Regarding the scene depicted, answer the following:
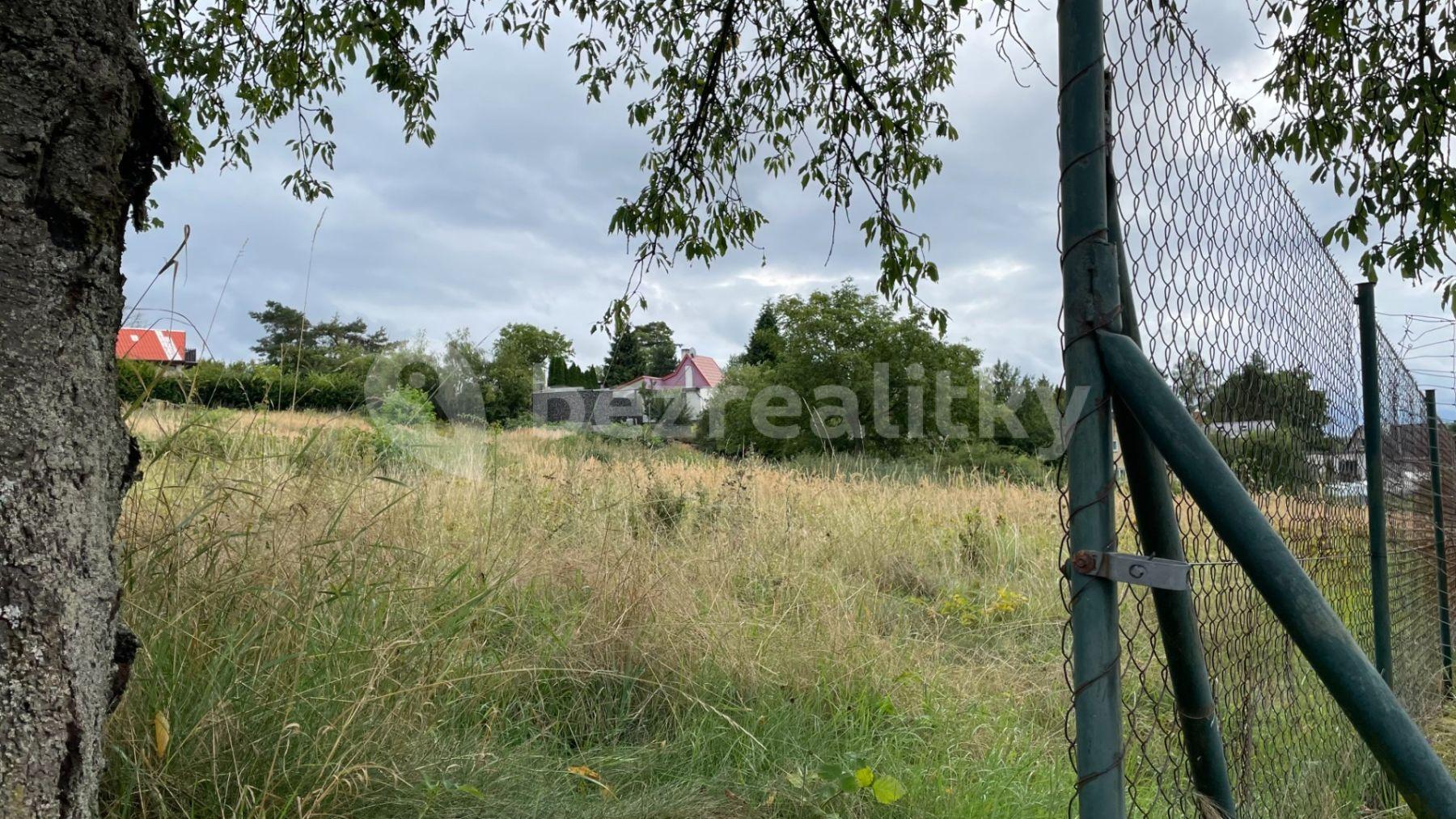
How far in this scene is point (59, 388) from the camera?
51.5 inches

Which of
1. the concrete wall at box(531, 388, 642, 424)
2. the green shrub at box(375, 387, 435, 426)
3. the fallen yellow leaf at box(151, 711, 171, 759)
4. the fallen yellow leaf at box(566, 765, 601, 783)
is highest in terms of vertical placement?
the concrete wall at box(531, 388, 642, 424)

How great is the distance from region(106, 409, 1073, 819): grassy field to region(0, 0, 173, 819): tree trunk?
633mm

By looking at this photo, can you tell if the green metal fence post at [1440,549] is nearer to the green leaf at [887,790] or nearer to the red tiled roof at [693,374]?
the green leaf at [887,790]

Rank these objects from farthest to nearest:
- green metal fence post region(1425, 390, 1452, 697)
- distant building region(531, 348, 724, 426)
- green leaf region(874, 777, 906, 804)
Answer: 1. distant building region(531, 348, 724, 426)
2. green metal fence post region(1425, 390, 1452, 697)
3. green leaf region(874, 777, 906, 804)

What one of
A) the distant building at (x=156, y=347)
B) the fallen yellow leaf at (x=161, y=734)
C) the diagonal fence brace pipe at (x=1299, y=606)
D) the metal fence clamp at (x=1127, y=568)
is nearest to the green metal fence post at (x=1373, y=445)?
the diagonal fence brace pipe at (x=1299, y=606)

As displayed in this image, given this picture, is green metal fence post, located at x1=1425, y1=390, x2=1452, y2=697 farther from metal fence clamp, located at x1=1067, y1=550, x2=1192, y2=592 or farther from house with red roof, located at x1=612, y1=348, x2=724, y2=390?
house with red roof, located at x1=612, y1=348, x2=724, y2=390

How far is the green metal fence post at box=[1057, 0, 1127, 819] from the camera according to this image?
1286mm

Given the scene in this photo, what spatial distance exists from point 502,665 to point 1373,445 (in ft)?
11.5

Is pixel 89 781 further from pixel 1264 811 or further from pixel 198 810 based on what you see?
pixel 1264 811

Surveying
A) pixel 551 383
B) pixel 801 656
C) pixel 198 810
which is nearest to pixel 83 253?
pixel 198 810

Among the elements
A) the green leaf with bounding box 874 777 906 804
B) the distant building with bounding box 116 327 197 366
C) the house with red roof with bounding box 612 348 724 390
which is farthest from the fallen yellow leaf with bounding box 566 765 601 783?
the house with red roof with bounding box 612 348 724 390

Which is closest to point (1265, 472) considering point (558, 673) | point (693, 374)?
point (558, 673)

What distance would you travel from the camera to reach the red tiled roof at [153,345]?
8.66 feet

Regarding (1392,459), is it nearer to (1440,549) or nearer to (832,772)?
(1440,549)
